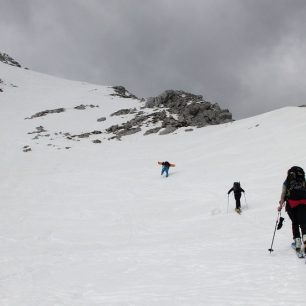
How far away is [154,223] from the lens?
670 inches

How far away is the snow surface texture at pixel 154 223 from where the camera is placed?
7480 mm

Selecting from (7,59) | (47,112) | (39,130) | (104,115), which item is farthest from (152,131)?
(7,59)

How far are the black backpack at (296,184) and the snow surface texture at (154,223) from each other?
1501 mm

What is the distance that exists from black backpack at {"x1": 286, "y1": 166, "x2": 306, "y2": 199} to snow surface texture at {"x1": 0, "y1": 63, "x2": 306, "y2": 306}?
1501 mm

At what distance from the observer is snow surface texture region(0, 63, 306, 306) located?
295 inches

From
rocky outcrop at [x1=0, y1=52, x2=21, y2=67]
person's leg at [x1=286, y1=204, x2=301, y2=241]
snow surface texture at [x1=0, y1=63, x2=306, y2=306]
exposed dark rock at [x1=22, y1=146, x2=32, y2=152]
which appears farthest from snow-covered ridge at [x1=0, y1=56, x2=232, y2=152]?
rocky outcrop at [x1=0, y1=52, x2=21, y2=67]

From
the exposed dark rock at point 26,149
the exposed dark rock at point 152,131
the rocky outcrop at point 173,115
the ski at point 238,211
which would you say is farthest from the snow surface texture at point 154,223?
the rocky outcrop at point 173,115

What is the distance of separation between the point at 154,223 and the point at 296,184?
9140 mm

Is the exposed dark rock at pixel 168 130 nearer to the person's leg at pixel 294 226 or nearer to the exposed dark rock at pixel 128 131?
the exposed dark rock at pixel 128 131

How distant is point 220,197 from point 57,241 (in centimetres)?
957

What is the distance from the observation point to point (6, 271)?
9.98 m

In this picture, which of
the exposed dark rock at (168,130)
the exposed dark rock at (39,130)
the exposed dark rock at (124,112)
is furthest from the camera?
the exposed dark rock at (124,112)

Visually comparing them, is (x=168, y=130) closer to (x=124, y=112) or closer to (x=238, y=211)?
(x=124, y=112)

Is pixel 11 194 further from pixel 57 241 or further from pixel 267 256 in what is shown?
pixel 267 256
